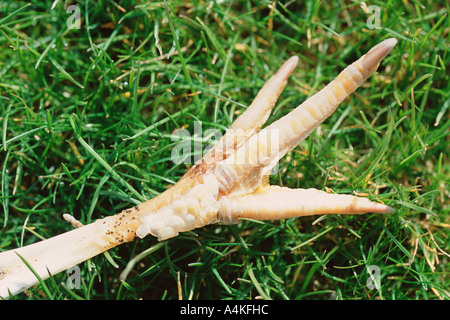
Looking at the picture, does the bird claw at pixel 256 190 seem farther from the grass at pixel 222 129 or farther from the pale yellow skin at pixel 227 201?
the grass at pixel 222 129

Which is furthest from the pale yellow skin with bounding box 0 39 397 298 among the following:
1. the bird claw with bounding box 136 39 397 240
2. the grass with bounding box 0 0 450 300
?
the grass with bounding box 0 0 450 300

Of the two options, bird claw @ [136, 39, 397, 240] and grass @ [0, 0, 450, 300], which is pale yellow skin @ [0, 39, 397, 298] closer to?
bird claw @ [136, 39, 397, 240]

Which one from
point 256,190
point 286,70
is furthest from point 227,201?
point 286,70

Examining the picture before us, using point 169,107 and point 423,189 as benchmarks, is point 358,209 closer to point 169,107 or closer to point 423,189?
point 423,189

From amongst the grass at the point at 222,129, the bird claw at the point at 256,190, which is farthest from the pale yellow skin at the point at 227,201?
the grass at the point at 222,129
